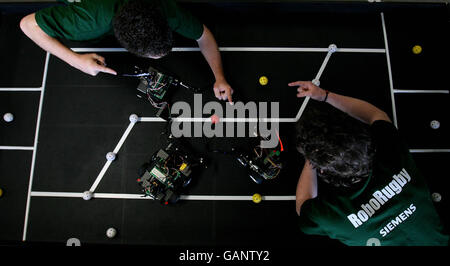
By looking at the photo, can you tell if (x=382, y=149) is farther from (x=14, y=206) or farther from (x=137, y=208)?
(x=14, y=206)

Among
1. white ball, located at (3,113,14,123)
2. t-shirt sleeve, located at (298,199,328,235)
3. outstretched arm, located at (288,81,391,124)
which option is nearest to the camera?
t-shirt sleeve, located at (298,199,328,235)

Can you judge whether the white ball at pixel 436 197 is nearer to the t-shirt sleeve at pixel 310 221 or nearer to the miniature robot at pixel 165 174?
the t-shirt sleeve at pixel 310 221

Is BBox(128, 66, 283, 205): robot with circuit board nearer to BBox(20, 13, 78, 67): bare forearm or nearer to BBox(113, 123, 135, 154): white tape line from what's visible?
BBox(113, 123, 135, 154): white tape line

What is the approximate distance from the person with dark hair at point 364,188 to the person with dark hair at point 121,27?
1.38 metres

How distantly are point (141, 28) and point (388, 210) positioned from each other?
235cm

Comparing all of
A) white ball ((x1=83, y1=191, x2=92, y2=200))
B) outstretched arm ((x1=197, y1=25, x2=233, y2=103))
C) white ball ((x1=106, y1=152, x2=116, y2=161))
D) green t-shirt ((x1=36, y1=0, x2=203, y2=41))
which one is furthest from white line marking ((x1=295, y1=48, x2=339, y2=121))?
white ball ((x1=83, y1=191, x2=92, y2=200))

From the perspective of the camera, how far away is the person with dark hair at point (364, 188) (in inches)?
75.2

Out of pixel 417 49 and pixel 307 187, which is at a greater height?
pixel 417 49

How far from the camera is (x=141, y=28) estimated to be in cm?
214

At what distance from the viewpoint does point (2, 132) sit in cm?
347

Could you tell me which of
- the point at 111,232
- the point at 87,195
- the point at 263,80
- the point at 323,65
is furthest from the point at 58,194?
the point at 323,65

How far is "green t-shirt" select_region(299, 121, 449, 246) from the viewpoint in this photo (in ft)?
6.29

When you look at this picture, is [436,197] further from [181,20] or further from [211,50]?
[181,20]

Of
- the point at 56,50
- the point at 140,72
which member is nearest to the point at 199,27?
the point at 140,72
